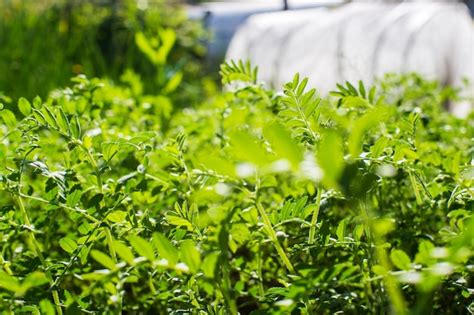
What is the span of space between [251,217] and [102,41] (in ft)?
20.7

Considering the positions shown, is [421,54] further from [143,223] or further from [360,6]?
[143,223]

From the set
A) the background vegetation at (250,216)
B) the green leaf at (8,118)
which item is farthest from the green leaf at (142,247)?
the green leaf at (8,118)

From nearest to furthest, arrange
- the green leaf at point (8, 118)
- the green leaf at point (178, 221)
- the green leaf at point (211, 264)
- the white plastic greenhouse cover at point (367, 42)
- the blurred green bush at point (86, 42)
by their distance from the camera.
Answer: the green leaf at point (211, 264), the green leaf at point (178, 221), the green leaf at point (8, 118), the blurred green bush at point (86, 42), the white plastic greenhouse cover at point (367, 42)

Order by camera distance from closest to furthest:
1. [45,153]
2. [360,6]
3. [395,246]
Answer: [395,246], [45,153], [360,6]

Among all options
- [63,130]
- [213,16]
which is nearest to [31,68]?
[213,16]

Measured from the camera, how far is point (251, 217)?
90cm

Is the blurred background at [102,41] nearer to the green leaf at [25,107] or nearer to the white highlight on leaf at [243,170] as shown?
the green leaf at [25,107]

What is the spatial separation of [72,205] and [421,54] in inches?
192

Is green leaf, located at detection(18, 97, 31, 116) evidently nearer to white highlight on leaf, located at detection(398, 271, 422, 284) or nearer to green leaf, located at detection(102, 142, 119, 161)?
green leaf, located at detection(102, 142, 119, 161)

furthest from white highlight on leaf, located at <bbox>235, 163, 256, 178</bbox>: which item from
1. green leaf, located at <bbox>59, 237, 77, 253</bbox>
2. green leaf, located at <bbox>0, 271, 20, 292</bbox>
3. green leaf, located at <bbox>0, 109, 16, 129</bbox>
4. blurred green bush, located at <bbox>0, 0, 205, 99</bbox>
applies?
blurred green bush, located at <bbox>0, 0, 205, 99</bbox>

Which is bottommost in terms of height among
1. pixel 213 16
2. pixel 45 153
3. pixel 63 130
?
pixel 213 16

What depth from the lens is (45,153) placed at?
1.23m

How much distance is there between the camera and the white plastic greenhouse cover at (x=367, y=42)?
5.40 m

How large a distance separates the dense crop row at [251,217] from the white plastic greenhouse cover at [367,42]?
11.6ft
